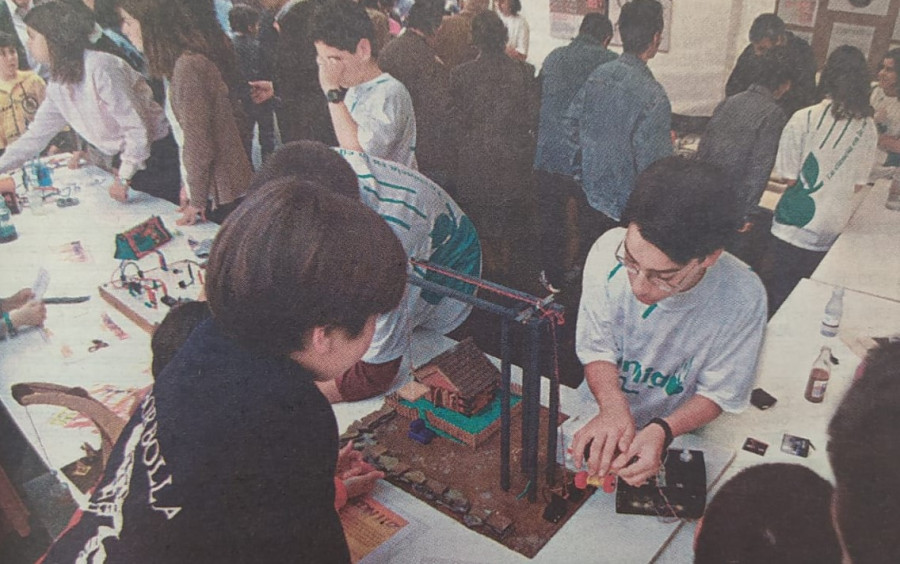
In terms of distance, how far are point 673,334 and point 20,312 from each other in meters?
1.95

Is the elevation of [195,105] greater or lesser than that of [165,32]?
lesser

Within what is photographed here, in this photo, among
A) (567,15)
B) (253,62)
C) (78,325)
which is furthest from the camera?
(78,325)

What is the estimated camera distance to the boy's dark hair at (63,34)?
2020 millimetres

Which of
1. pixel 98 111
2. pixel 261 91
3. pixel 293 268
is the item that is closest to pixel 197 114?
pixel 261 91

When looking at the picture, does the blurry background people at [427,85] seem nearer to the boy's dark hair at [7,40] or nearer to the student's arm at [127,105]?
the student's arm at [127,105]

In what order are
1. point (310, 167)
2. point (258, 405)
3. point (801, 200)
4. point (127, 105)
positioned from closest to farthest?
point (258, 405)
point (801, 200)
point (310, 167)
point (127, 105)

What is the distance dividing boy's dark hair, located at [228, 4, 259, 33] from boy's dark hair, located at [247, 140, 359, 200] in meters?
0.37

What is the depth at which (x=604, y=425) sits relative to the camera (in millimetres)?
1747

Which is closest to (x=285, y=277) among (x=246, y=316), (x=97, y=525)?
(x=246, y=316)

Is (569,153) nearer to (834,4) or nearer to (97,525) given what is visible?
(834,4)

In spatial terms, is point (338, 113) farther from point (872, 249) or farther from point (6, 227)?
point (872, 249)

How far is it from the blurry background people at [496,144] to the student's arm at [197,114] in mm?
774

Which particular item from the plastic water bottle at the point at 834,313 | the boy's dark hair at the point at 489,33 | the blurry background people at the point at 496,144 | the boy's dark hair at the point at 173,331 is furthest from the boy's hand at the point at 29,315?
the plastic water bottle at the point at 834,313

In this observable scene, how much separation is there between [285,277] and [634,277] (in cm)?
80
